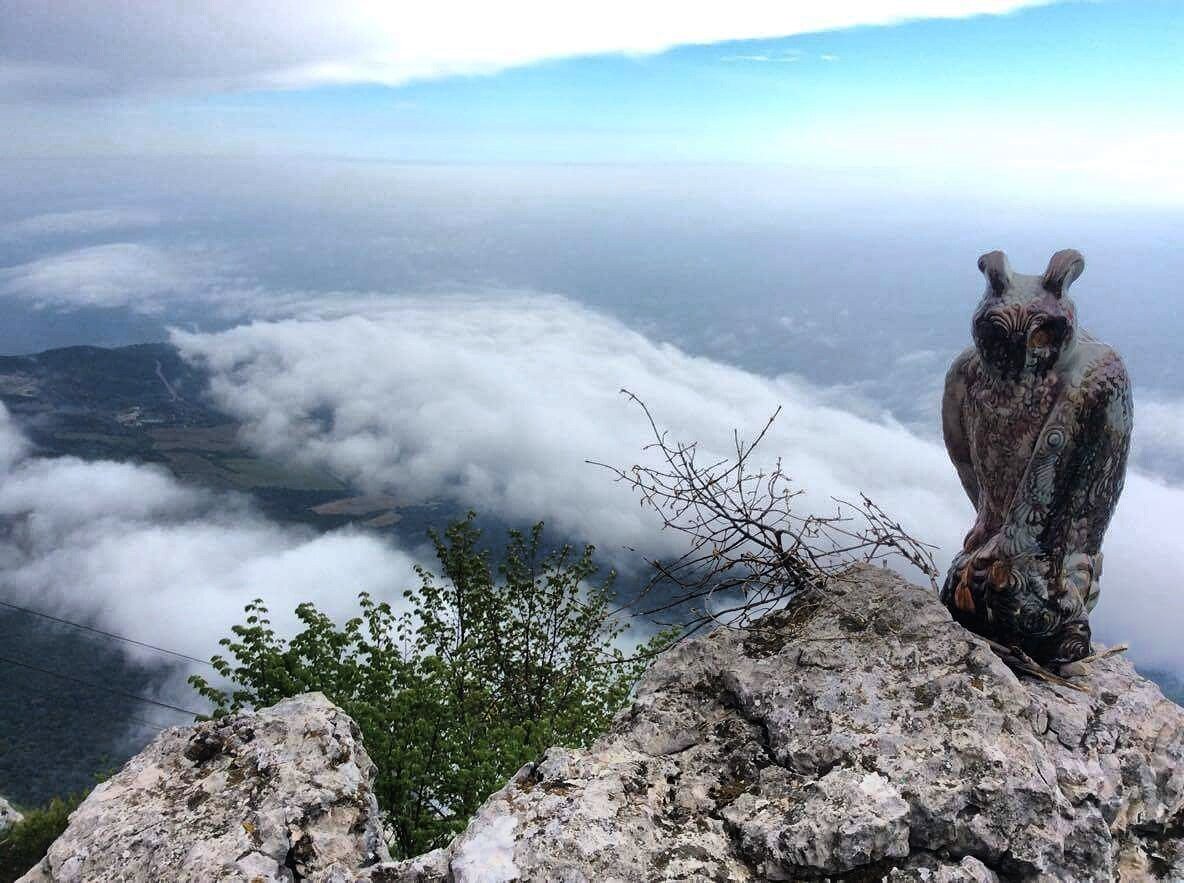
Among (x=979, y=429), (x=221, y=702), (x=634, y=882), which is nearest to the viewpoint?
(x=634, y=882)

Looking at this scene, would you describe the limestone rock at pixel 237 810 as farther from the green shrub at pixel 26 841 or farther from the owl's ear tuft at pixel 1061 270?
the green shrub at pixel 26 841

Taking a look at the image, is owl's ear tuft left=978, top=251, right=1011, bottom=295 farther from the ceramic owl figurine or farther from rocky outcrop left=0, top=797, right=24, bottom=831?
rocky outcrop left=0, top=797, right=24, bottom=831

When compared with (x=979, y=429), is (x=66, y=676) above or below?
below

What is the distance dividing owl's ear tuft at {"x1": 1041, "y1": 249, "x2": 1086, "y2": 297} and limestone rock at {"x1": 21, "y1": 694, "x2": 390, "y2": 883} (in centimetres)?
543

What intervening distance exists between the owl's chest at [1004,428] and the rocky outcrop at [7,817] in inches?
979

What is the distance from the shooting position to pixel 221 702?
40.2 ft

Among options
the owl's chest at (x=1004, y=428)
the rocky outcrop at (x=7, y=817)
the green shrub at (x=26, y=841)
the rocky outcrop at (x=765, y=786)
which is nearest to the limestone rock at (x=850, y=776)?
the rocky outcrop at (x=765, y=786)

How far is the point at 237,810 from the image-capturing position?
4.83m

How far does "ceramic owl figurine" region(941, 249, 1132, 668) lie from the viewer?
5.80 metres

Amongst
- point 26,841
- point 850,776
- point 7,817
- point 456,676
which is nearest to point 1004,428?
point 850,776

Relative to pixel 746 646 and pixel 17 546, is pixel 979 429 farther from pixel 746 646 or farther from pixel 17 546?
pixel 17 546

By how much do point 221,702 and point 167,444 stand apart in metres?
168

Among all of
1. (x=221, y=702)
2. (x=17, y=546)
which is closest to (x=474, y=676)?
(x=221, y=702)

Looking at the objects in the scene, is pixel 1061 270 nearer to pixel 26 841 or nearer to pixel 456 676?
pixel 456 676
